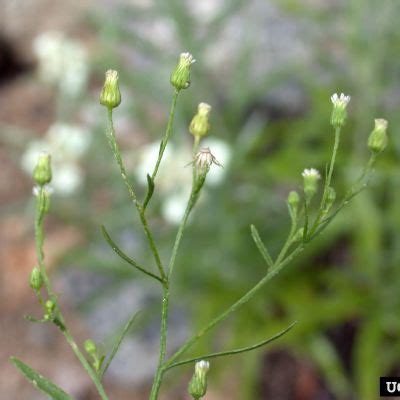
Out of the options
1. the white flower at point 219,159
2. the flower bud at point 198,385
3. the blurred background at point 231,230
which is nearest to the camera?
the flower bud at point 198,385

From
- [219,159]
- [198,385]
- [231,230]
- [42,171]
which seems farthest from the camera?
[231,230]

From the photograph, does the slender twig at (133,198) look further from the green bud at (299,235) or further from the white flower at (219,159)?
the white flower at (219,159)

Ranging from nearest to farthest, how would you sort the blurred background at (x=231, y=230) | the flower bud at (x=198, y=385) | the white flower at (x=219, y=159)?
the flower bud at (x=198, y=385), the white flower at (x=219, y=159), the blurred background at (x=231, y=230)

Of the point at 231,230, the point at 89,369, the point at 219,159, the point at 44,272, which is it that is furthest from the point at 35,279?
the point at 231,230

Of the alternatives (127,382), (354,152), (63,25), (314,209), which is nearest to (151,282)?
(127,382)

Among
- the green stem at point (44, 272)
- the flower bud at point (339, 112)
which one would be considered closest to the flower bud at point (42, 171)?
the green stem at point (44, 272)

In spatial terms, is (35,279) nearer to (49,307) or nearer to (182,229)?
(49,307)

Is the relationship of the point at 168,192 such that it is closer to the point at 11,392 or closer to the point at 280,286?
the point at 280,286
